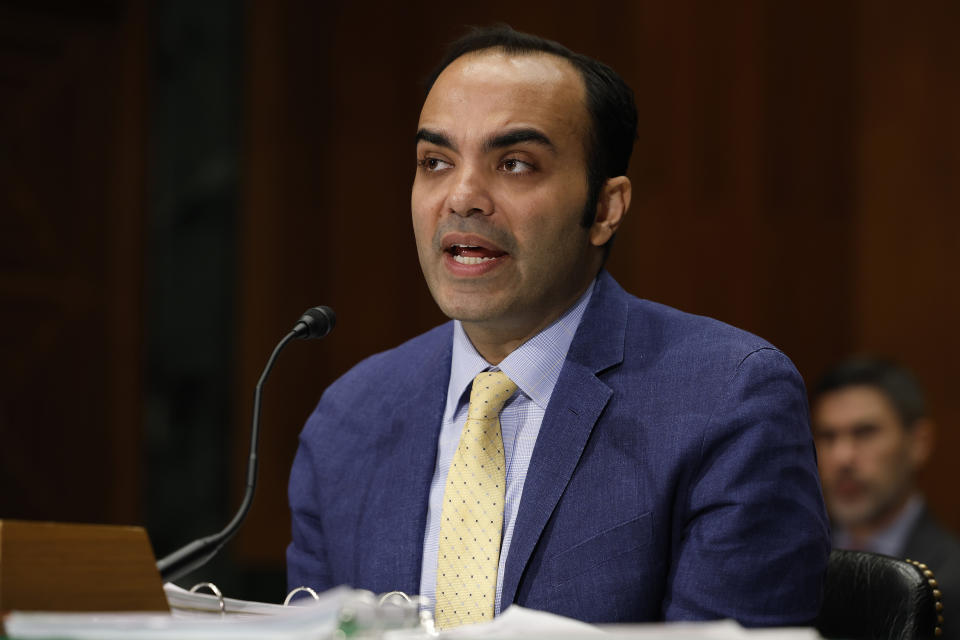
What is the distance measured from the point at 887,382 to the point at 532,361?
205 cm

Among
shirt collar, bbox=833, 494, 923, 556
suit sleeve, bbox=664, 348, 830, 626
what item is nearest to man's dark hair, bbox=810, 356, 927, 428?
shirt collar, bbox=833, 494, 923, 556

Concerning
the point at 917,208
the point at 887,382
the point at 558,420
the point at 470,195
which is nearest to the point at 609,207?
the point at 470,195

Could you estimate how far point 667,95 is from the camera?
4.12m

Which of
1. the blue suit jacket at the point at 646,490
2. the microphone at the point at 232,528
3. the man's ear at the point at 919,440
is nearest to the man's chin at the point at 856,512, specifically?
the man's ear at the point at 919,440

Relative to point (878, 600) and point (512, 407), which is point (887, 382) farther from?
point (512, 407)

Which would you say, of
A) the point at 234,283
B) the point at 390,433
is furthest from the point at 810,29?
the point at 390,433

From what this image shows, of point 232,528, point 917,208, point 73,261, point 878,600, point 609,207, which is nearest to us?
point 232,528

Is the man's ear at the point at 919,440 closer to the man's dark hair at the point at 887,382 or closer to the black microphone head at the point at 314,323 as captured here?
the man's dark hair at the point at 887,382

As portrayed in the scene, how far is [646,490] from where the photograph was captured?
1.53m

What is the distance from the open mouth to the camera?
5.41 ft

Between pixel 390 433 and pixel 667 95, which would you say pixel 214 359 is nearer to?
pixel 667 95

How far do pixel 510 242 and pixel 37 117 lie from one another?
11.0 ft

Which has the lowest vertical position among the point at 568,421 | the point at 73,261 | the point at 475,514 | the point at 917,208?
the point at 475,514

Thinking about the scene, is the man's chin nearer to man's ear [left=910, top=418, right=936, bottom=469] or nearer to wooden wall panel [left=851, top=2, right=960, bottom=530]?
man's ear [left=910, top=418, right=936, bottom=469]
